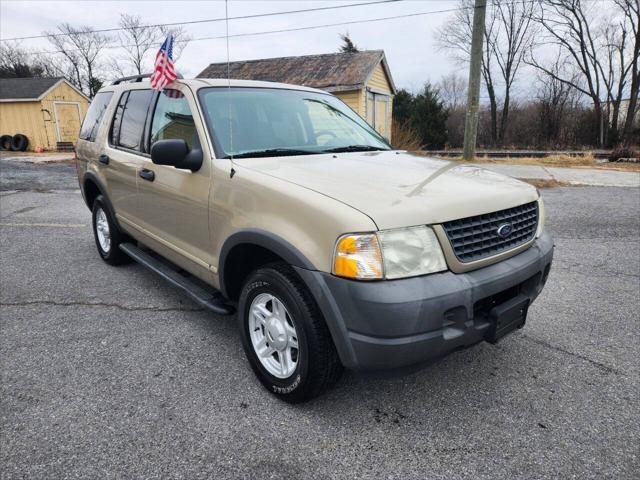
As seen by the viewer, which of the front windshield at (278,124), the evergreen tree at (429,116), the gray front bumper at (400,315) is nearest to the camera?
the gray front bumper at (400,315)

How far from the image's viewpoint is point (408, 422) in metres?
2.42

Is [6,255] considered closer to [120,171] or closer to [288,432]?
[120,171]

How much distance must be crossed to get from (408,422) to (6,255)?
5.28 meters

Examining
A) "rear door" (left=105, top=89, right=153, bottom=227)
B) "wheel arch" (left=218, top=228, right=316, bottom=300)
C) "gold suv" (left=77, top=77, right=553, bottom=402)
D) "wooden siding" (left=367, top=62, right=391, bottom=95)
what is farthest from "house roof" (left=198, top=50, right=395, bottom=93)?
"wheel arch" (left=218, top=228, right=316, bottom=300)

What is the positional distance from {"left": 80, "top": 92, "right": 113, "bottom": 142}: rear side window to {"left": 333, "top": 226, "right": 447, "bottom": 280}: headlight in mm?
3711

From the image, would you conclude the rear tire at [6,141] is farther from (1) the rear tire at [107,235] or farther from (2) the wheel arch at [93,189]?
(1) the rear tire at [107,235]

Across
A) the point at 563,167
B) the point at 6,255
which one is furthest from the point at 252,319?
the point at 563,167

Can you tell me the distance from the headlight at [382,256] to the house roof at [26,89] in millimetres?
30796

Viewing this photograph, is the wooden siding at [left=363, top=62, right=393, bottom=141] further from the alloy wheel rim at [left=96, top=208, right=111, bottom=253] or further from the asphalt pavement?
the asphalt pavement

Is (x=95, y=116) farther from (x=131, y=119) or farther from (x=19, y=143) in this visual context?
(x=19, y=143)

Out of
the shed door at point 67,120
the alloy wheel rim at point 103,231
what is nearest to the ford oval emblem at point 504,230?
the alloy wheel rim at point 103,231

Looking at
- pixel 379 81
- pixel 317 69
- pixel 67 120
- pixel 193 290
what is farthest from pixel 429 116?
pixel 193 290

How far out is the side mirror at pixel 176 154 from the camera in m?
2.78

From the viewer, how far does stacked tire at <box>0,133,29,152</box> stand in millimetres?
26500
